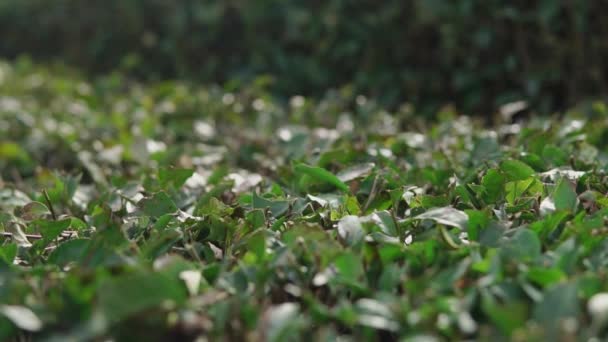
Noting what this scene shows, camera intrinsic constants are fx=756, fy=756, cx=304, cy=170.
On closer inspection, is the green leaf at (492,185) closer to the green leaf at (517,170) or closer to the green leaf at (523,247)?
the green leaf at (517,170)

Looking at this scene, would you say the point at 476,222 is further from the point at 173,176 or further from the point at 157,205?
the point at 173,176

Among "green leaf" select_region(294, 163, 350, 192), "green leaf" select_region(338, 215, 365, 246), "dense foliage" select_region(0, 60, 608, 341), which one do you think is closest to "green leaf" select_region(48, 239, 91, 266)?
"dense foliage" select_region(0, 60, 608, 341)

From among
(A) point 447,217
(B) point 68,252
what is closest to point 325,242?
(A) point 447,217

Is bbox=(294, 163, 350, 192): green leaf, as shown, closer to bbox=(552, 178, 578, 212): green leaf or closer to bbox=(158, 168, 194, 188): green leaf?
bbox=(158, 168, 194, 188): green leaf

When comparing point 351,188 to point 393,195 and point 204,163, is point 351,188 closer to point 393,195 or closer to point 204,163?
point 393,195

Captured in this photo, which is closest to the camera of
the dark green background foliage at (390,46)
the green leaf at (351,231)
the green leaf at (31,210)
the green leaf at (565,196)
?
the green leaf at (351,231)

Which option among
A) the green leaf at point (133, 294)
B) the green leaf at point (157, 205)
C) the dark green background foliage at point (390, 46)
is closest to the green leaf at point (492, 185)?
the green leaf at point (157, 205)
